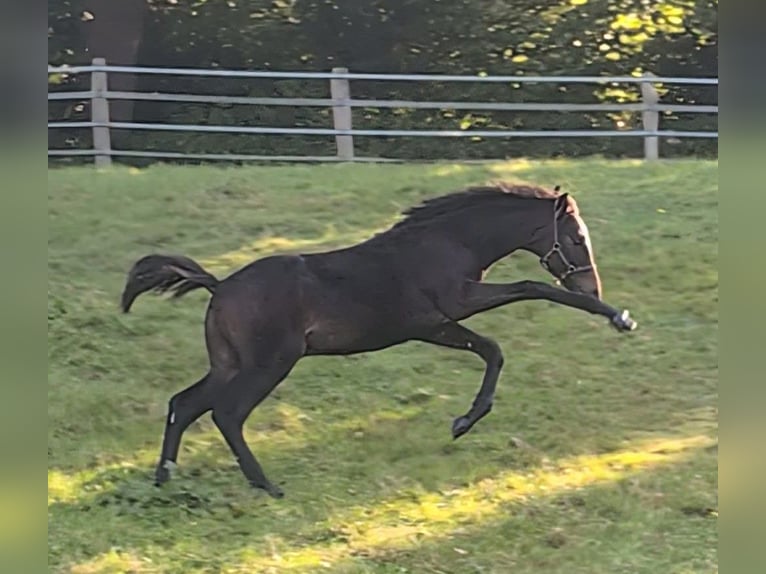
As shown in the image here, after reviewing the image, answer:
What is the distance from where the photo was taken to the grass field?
3324mm

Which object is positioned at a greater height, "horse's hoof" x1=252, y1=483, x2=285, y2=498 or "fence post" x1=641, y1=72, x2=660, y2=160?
"fence post" x1=641, y1=72, x2=660, y2=160

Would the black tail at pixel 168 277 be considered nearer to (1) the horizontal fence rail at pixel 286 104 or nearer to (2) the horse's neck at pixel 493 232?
(2) the horse's neck at pixel 493 232

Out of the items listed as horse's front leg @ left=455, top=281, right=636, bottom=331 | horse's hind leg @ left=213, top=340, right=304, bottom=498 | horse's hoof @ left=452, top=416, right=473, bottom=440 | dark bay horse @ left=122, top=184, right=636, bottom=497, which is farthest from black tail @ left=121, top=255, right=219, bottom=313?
horse's hoof @ left=452, top=416, right=473, bottom=440

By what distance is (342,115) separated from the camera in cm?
430

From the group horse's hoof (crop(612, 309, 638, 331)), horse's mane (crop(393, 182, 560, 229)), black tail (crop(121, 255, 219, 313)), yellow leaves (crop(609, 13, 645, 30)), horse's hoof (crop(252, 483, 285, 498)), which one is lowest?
horse's hoof (crop(252, 483, 285, 498))

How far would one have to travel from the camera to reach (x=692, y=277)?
456cm

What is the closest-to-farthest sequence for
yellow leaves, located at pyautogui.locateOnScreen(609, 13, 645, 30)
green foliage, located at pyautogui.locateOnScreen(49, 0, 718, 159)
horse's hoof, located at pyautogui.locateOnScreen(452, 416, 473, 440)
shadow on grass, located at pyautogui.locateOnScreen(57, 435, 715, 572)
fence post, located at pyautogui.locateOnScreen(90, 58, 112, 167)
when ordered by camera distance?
shadow on grass, located at pyautogui.locateOnScreen(57, 435, 715, 572), horse's hoof, located at pyautogui.locateOnScreen(452, 416, 473, 440), fence post, located at pyautogui.locateOnScreen(90, 58, 112, 167), green foliage, located at pyautogui.locateOnScreen(49, 0, 718, 159), yellow leaves, located at pyautogui.locateOnScreen(609, 13, 645, 30)

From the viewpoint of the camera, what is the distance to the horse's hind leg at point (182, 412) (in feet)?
11.1

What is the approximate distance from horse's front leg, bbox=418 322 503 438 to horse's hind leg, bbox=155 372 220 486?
0.75 meters

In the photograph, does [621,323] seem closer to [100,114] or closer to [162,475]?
[162,475]

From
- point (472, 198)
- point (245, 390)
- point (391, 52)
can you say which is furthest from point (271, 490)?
point (391, 52)

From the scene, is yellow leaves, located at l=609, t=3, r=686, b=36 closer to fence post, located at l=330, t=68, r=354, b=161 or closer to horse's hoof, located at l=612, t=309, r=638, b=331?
fence post, located at l=330, t=68, r=354, b=161

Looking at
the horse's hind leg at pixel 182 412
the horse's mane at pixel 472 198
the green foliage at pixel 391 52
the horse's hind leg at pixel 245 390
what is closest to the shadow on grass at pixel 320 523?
the horse's hind leg at pixel 182 412
